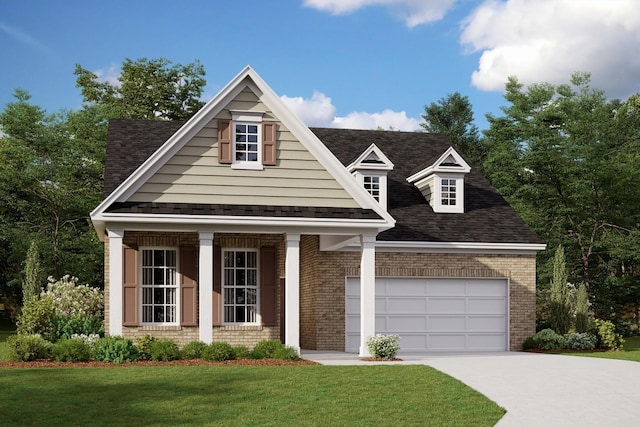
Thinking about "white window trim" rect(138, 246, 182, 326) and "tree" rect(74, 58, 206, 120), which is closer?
"white window trim" rect(138, 246, 182, 326)

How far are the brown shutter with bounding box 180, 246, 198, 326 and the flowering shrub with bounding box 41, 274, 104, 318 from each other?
199 inches

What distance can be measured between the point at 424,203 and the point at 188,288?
883cm

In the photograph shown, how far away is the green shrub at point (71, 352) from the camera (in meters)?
18.9

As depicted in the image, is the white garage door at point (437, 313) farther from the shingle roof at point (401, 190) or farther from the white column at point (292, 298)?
the white column at point (292, 298)

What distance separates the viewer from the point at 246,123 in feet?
71.0

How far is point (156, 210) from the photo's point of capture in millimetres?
20500

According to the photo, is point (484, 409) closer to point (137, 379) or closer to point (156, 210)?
point (137, 379)

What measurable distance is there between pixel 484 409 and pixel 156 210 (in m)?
10.0

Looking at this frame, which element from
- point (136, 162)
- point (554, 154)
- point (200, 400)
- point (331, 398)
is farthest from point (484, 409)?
point (554, 154)

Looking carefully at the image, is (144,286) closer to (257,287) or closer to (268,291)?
(257,287)

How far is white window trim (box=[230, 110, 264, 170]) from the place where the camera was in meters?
21.5

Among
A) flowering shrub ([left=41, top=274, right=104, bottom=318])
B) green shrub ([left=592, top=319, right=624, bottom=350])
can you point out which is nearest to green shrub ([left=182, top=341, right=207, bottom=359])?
flowering shrub ([left=41, top=274, right=104, bottom=318])

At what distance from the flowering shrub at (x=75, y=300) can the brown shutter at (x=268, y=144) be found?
911 cm

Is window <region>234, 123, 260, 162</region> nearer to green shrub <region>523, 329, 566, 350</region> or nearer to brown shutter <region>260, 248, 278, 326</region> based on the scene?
brown shutter <region>260, 248, 278, 326</region>
